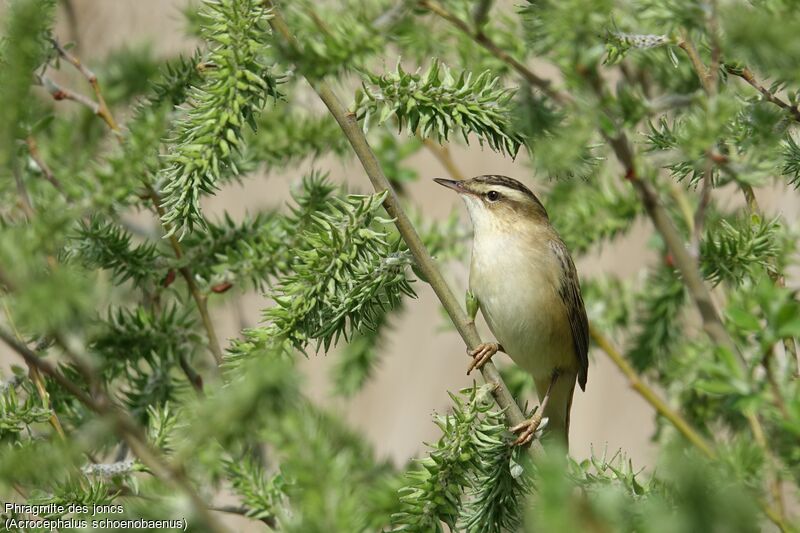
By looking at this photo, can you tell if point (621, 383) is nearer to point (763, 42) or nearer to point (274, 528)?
point (274, 528)

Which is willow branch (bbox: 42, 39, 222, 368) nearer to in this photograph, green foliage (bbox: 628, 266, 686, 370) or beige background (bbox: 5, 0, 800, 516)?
green foliage (bbox: 628, 266, 686, 370)

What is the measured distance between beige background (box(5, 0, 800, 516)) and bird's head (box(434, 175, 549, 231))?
3.69 feet

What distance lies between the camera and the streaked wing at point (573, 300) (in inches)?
131

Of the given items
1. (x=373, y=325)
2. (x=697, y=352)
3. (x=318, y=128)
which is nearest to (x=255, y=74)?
(x=373, y=325)

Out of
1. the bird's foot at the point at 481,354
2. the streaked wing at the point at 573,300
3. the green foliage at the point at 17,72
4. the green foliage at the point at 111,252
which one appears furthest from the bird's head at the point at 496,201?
the green foliage at the point at 17,72

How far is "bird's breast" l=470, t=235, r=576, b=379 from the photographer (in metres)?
3.26

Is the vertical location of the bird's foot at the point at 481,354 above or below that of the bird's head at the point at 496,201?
below

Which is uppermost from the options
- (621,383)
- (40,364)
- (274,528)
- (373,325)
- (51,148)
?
(621,383)

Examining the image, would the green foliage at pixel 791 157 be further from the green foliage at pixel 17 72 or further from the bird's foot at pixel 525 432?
the green foliage at pixel 17 72

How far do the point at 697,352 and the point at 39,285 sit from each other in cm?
194

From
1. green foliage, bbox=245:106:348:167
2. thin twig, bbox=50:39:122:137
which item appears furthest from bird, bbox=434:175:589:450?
thin twig, bbox=50:39:122:137

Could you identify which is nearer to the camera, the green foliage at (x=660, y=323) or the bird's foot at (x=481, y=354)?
the bird's foot at (x=481, y=354)

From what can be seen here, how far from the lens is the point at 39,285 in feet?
3.29

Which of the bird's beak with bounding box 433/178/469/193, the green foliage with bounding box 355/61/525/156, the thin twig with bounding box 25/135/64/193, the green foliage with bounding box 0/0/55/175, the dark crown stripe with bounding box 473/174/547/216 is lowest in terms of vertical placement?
the green foliage with bounding box 0/0/55/175
